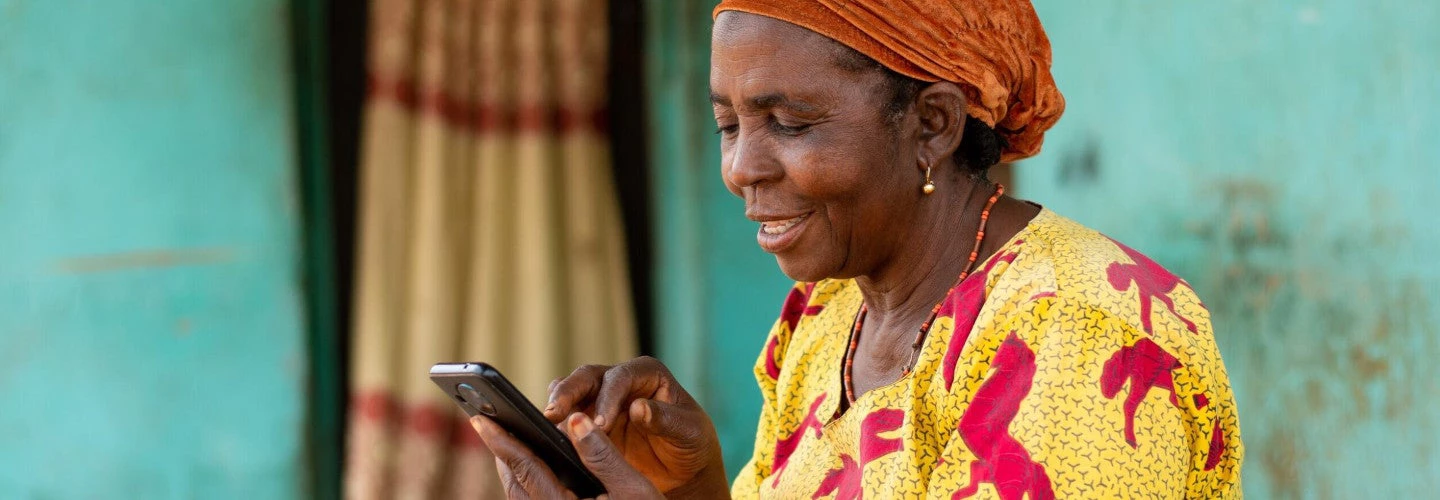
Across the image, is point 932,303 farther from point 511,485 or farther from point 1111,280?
point 511,485

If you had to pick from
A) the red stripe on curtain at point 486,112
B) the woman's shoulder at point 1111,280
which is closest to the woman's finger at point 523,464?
the woman's shoulder at point 1111,280

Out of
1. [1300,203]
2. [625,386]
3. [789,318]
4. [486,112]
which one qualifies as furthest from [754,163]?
[486,112]

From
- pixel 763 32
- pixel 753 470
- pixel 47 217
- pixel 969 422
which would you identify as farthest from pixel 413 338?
pixel 969 422

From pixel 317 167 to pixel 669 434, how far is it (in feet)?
7.95

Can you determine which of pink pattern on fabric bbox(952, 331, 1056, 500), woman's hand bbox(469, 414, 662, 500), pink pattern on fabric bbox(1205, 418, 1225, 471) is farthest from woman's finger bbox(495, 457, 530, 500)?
pink pattern on fabric bbox(1205, 418, 1225, 471)

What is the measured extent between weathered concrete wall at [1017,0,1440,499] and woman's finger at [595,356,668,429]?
1048 millimetres

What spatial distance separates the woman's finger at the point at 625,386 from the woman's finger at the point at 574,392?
0.01m

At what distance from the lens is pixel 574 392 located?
2102 mm

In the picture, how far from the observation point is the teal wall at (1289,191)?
2090 millimetres

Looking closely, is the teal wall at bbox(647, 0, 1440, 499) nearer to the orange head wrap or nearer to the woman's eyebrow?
the orange head wrap

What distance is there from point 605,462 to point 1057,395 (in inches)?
23.3

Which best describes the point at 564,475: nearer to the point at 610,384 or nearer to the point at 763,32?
the point at 610,384

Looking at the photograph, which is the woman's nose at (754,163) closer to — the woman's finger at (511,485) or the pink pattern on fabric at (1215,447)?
the woman's finger at (511,485)

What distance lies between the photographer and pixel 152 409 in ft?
13.0
